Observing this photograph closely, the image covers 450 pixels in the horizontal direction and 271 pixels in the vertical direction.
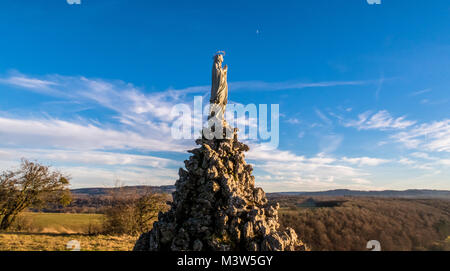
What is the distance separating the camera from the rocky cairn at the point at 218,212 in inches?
377

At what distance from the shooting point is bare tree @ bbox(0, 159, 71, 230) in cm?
2780

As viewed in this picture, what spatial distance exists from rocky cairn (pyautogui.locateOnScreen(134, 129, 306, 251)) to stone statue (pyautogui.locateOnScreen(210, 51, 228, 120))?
1.66 m

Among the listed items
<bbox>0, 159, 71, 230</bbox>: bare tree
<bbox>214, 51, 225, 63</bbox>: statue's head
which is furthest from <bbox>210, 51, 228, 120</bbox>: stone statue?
<bbox>0, 159, 71, 230</bbox>: bare tree

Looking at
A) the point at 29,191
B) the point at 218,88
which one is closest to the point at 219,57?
the point at 218,88

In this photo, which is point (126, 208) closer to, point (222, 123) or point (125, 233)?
point (125, 233)

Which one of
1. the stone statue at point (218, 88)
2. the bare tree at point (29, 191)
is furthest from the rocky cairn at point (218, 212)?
the bare tree at point (29, 191)

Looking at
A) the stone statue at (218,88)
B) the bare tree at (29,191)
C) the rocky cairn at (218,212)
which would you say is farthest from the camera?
the bare tree at (29,191)

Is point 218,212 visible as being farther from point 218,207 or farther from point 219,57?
point 219,57

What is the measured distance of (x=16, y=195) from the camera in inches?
1104

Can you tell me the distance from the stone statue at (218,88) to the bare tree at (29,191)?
27875mm

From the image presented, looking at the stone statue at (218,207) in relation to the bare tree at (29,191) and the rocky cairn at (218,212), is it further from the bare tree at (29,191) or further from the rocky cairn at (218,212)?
the bare tree at (29,191)

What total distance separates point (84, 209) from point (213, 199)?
53.4 m

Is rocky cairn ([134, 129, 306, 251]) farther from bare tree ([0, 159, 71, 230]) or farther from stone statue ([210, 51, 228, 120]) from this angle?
bare tree ([0, 159, 71, 230])

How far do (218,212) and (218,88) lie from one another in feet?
21.0
